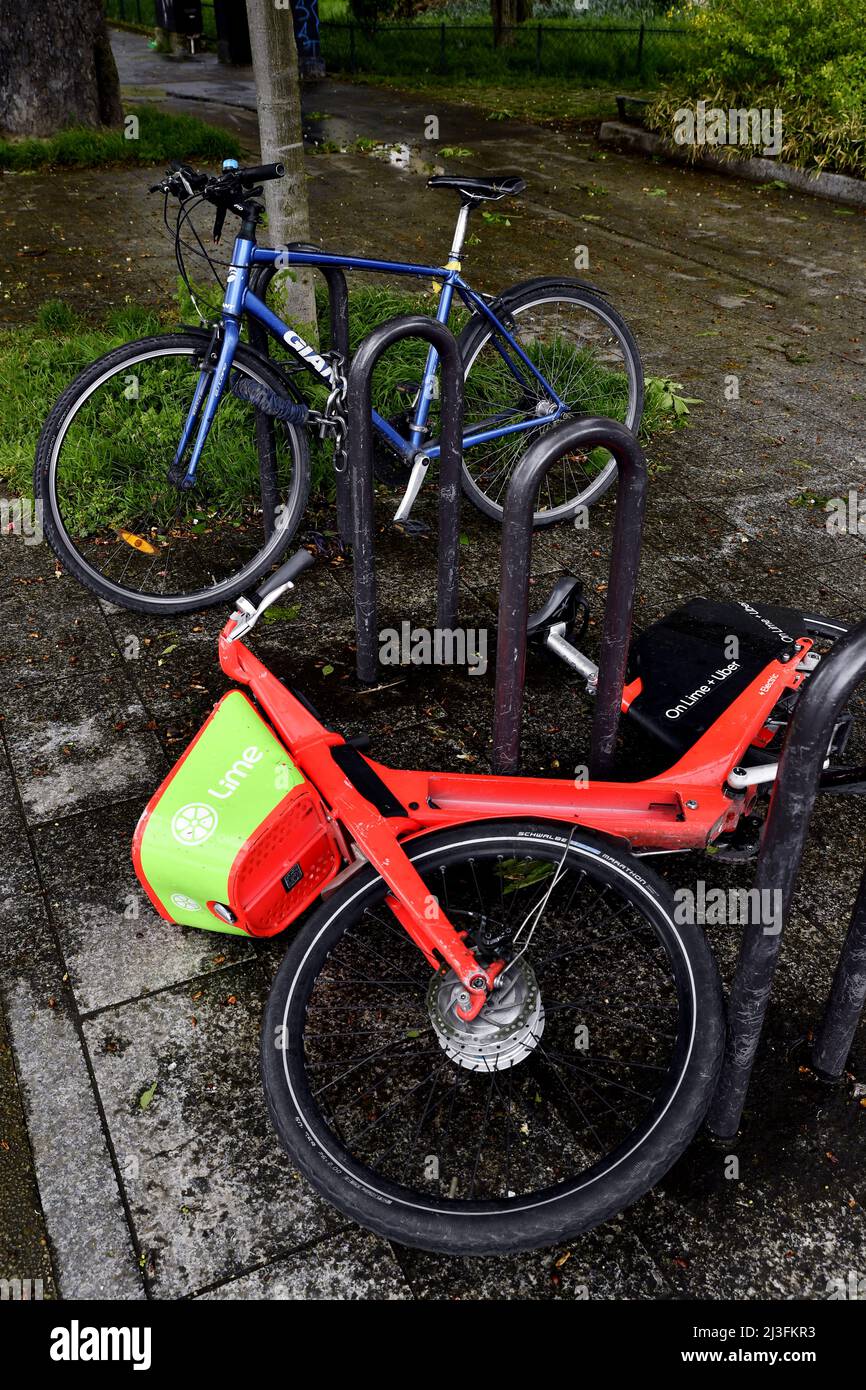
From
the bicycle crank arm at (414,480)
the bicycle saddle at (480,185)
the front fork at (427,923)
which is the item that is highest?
the bicycle saddle at (480,185)

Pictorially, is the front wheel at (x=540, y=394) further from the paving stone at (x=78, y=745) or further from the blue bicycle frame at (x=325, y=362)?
the paving stone at (x=78, y=745)

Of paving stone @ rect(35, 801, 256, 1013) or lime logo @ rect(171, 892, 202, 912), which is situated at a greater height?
lime logo @ rect(171, 892, 202, 912)

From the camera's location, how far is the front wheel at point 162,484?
3.72 meters

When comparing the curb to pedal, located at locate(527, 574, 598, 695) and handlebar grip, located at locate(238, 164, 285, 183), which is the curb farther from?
pedal, located at locate(527, 574, 598, 695)

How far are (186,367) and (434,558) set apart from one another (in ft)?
3.91

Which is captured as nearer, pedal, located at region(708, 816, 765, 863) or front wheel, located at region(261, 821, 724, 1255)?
front wheel, located at region(261, 821, 724, 1255)

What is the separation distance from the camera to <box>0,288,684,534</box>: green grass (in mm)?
4574

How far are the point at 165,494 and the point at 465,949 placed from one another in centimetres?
293

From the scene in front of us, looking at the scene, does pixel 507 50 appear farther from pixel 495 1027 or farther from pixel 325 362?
pixel 495 1027

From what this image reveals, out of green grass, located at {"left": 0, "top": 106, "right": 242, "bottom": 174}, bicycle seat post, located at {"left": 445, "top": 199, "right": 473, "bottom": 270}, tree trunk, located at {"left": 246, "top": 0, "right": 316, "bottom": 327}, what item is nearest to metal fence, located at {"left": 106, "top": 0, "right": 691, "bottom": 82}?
green grass, located at {"left": 0, "top": 106, "right": 242, "bottom": 174}

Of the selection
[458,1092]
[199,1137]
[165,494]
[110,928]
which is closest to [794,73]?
[165,494]

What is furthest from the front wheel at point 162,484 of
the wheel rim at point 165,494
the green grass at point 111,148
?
the green grass at point 111,148

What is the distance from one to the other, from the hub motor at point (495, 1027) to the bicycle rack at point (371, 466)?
60.5 inches

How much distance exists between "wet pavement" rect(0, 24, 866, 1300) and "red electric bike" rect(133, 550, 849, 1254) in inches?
6.6
